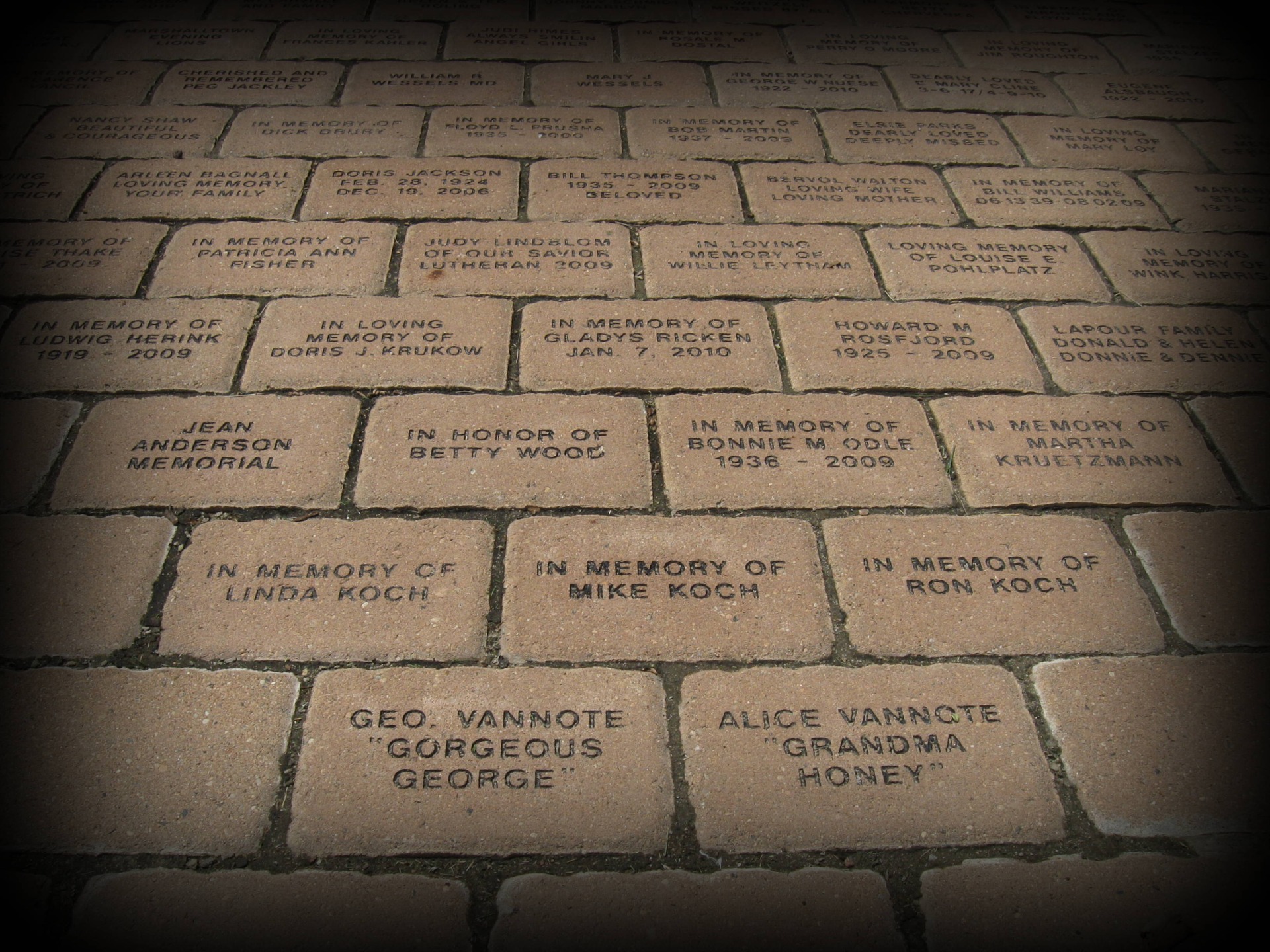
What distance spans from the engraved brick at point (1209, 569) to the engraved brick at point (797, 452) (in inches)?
12.7

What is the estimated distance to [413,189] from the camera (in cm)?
179

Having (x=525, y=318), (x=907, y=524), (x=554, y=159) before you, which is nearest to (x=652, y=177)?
(x=554, y=159)

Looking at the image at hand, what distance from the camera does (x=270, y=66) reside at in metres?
2.19

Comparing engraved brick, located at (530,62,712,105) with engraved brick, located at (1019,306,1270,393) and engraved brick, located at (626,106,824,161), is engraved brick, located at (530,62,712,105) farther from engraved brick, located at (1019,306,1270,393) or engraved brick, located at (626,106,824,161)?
engraved brick, located at (1019,306,1270,393)

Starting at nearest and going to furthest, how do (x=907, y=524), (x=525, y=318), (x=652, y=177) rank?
1. (x=907, y=524)
2. (x=525, y=318)
3. (x=652, y=177)

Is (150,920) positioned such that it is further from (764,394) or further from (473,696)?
(764,394)

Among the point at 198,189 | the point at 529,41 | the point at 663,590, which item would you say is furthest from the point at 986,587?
the point at 529,41

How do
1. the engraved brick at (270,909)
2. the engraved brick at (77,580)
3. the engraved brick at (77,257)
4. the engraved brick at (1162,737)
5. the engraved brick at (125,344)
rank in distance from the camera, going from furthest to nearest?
1. the engraved brick at (77,257)
2. the engraved brick at (125,344)
3. the engraved brick at (77,580)
4. the engraved brick at (1162,737)
5. the engraved brick at (270,909)

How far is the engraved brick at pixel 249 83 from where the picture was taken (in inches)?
81.1

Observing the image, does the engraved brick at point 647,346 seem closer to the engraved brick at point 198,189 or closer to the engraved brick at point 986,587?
the engraved brick at point 986,587

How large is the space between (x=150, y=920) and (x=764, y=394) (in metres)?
1.12

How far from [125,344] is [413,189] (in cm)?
68

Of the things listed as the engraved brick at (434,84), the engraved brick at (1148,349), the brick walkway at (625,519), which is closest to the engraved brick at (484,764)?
the brick walkway at (625,519)

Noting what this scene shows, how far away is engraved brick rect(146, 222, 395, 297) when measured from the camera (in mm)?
1557
